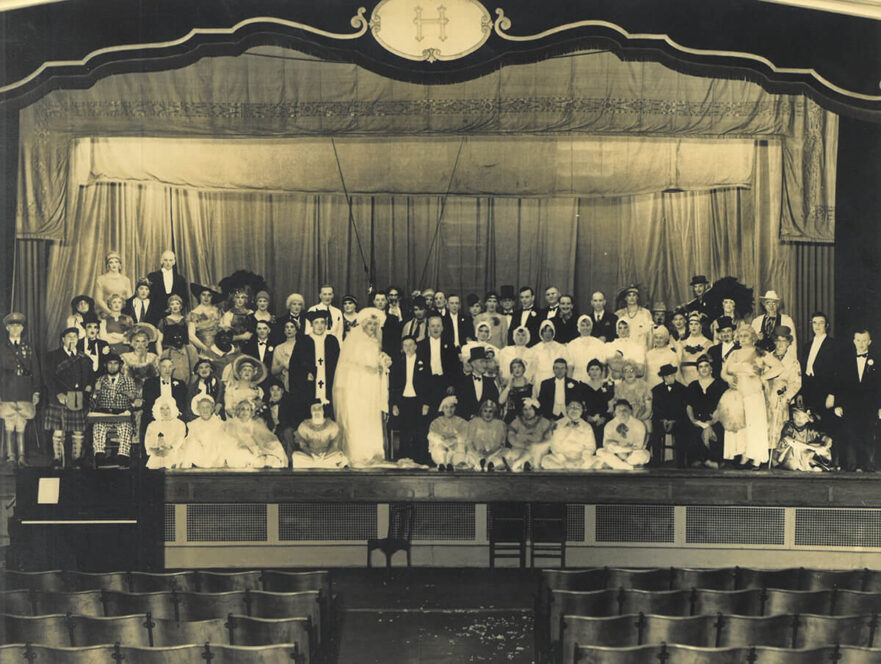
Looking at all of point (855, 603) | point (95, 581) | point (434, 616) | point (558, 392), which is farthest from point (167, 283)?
point (855, 603)

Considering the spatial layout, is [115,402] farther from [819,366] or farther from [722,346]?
[819,366]

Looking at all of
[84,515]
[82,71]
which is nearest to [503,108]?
[82,71]

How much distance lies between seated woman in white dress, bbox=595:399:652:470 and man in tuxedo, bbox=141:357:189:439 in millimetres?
4079

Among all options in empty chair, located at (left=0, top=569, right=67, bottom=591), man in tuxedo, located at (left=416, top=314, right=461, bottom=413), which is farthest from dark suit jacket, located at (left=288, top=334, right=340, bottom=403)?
empty chair, located at (left=0, top=569, right=67, bottom=591)

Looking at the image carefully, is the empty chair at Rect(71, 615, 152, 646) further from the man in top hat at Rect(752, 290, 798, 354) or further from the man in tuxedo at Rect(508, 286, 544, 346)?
the man in top hat at Rect(752, 290, 798, 354)

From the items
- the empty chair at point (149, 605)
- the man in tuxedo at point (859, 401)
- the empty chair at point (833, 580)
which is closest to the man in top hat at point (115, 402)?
the empty chair at point (149, 605)

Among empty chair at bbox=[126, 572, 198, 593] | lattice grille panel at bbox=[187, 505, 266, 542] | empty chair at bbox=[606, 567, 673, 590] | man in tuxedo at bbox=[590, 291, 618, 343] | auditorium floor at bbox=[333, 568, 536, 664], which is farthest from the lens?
lattice grille panel at bbox=[187, 505, 266, 542]

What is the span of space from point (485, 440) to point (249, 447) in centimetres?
229

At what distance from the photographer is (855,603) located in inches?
274

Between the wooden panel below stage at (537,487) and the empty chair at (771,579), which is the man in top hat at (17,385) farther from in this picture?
the empty chair at (771,579)

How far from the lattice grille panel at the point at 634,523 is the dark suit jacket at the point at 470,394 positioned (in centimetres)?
157

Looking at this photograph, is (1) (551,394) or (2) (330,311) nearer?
(1) (551,394)

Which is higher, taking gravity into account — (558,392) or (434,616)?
(558,392)

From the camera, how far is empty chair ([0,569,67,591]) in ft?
25.2
